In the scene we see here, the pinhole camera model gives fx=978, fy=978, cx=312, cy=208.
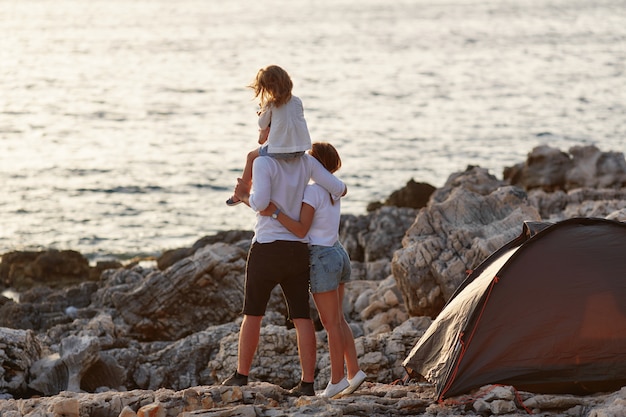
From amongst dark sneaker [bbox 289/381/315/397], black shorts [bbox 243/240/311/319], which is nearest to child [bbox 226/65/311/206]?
black shorts [bbox 243/240/311/319]

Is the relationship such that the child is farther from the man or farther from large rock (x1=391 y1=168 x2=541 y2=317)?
large rock (x1=391 y1=168 x2=541 y2=317)

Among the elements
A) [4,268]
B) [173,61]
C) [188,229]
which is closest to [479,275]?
[4,268]

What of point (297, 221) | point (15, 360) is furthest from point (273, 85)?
point (15, 360)

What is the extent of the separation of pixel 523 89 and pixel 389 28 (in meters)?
31.2

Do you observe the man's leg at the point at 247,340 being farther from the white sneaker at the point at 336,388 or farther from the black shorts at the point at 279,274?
the white sneaker at the point at 336,388

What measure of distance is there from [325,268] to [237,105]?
129 ft

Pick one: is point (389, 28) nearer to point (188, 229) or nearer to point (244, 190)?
point (188, 229)

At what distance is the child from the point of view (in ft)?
27.2

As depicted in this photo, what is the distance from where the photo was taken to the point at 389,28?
80562mm

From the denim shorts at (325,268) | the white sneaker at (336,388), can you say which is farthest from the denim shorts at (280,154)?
the white sneaker at (336,388)

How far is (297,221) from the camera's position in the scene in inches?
340

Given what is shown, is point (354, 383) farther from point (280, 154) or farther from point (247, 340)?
point (280, 154)

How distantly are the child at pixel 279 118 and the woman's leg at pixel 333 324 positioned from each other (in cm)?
121

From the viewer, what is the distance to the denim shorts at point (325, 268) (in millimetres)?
8727
